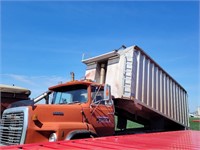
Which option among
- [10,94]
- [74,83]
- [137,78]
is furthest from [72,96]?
[10,94]

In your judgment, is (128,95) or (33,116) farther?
(128,95)

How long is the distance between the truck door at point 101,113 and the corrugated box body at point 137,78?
990 millimetres

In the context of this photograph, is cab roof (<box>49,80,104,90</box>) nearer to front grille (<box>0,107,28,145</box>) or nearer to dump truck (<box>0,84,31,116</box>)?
front grille (<box>0,107,28,145</box>)

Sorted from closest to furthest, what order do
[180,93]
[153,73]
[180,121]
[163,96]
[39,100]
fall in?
[39,100]
[153,73]
[163,96]
[180,121]
[180,93]

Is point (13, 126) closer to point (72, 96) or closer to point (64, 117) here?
point (64, 117)

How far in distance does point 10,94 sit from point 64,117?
3244mm

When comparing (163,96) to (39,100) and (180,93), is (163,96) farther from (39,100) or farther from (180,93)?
(39,100)

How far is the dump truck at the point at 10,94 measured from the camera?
7315 millimetres

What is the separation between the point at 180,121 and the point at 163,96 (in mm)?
2211

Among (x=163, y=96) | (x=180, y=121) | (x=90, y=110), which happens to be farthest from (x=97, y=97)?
(x=180, y=121)

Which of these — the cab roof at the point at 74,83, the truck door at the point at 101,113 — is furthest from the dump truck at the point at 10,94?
the truck door at the point at 101,113

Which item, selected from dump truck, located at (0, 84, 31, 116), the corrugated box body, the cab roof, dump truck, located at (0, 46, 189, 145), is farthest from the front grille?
the corrugated box body

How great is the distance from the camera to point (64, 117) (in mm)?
5094

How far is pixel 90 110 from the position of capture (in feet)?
18.4
